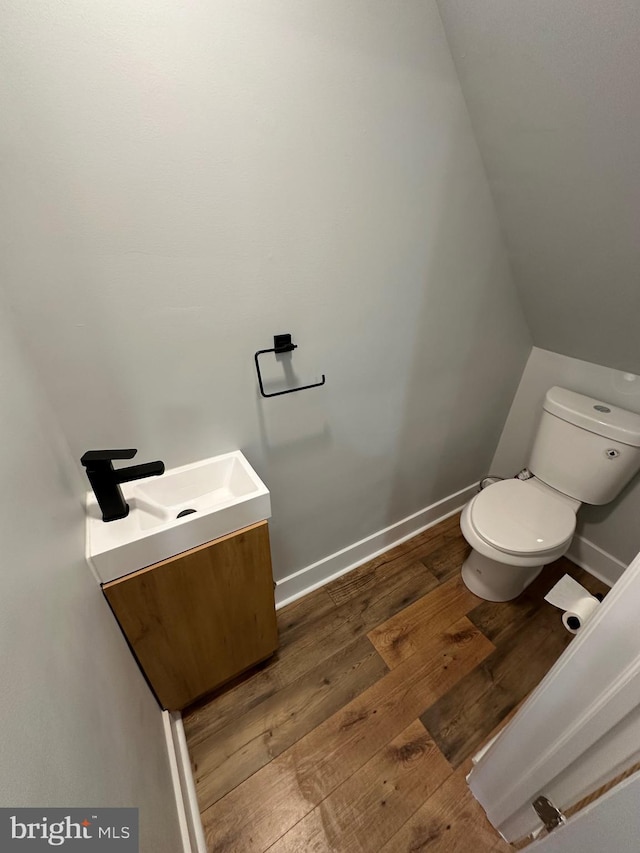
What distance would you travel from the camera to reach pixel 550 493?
58.7 inches

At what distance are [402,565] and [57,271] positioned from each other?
1729 mm

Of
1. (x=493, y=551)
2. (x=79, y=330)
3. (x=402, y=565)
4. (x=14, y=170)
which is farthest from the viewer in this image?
(x=402, y=565)

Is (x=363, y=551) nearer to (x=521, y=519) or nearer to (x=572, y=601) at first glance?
(x=521, y=519)

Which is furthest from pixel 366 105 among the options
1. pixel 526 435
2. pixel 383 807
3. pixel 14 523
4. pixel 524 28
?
pixel 383 807

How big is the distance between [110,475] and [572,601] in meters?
1.24

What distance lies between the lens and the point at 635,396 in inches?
52.8

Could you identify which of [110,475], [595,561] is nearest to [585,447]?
[595,561]

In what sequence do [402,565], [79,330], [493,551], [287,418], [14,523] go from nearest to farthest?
[14,523]
[79,330]
[287,418]
[493,551]
[402,565]

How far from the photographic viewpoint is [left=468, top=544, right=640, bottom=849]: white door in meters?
0.49

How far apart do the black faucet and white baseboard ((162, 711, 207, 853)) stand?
0.74 meters

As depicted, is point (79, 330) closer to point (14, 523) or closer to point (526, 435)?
point (14, 523)

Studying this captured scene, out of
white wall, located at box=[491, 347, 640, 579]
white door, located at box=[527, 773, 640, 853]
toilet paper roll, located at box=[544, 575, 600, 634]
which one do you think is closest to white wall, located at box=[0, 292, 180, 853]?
white door, located at box=[527, 773, 640, 853]

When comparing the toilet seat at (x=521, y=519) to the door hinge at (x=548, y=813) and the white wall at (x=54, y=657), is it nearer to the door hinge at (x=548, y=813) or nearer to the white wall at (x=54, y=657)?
the door hinge at (x=548, y=813)

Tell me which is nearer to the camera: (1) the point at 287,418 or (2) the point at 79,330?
(2) the point at 79,330
